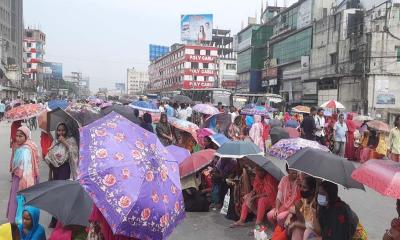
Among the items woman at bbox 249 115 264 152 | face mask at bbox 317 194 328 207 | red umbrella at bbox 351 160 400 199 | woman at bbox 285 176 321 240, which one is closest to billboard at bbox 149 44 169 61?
woman at bbox 249 115 264 152

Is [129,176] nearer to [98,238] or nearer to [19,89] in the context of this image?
[98,238]

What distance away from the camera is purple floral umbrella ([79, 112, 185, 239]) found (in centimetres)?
333

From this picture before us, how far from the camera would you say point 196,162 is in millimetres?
7797

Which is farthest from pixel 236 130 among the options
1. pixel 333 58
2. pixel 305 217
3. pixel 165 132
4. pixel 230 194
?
pixel 333 58

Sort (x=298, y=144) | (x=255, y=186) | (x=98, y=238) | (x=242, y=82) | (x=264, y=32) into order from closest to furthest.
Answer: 1. (x=98, y=238)
2. (x=298, y=144)
3. (x=255, y=186)
4. (x=264, y=32)
5. (x=242, y=82)

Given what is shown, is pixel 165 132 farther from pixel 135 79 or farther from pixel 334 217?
pixel 135 79

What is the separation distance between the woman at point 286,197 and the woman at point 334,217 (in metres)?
1.22

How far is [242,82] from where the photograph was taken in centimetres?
6525

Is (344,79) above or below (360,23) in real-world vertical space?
below

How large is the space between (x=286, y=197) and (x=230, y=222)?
1601mm

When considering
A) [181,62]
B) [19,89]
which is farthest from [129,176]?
[181,62]

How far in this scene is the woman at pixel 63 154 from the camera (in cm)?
645

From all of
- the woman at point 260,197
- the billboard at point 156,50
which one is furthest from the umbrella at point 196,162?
the billboard at point 156,50

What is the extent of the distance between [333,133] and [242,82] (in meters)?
50.1
